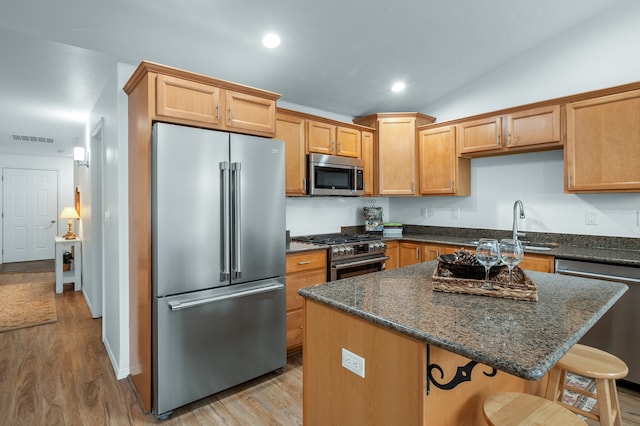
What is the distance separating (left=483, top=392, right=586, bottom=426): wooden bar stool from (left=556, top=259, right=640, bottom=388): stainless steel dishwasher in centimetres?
176

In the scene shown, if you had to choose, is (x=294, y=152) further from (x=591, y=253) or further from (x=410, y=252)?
(x=591, y=253)

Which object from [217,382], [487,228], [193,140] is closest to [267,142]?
[193,140]

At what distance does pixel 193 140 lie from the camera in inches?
87.1

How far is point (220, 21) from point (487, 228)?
327 cm

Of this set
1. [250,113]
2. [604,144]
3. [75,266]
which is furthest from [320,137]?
[75,266]

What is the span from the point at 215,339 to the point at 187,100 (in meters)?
1.59

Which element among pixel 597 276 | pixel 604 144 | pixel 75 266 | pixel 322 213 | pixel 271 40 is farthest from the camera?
pixel 75 266

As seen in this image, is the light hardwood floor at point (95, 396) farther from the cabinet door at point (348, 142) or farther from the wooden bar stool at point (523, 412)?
the cabinet door at point (348, 142)

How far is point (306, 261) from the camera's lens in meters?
3.07

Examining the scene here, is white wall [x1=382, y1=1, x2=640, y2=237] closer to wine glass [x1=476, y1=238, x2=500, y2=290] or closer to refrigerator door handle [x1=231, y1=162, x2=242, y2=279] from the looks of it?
wine glass [x1=476, y1=238, x2=500, y2=290]

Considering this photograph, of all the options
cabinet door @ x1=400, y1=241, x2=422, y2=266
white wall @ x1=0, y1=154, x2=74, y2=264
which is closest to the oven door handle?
cabinet door @ x1=400, y1=241, x2=422, y2=266

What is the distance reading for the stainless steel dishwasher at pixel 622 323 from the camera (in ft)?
7.89

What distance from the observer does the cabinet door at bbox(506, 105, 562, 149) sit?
9.99 ft

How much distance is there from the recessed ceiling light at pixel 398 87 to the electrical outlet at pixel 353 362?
10.1 ft
